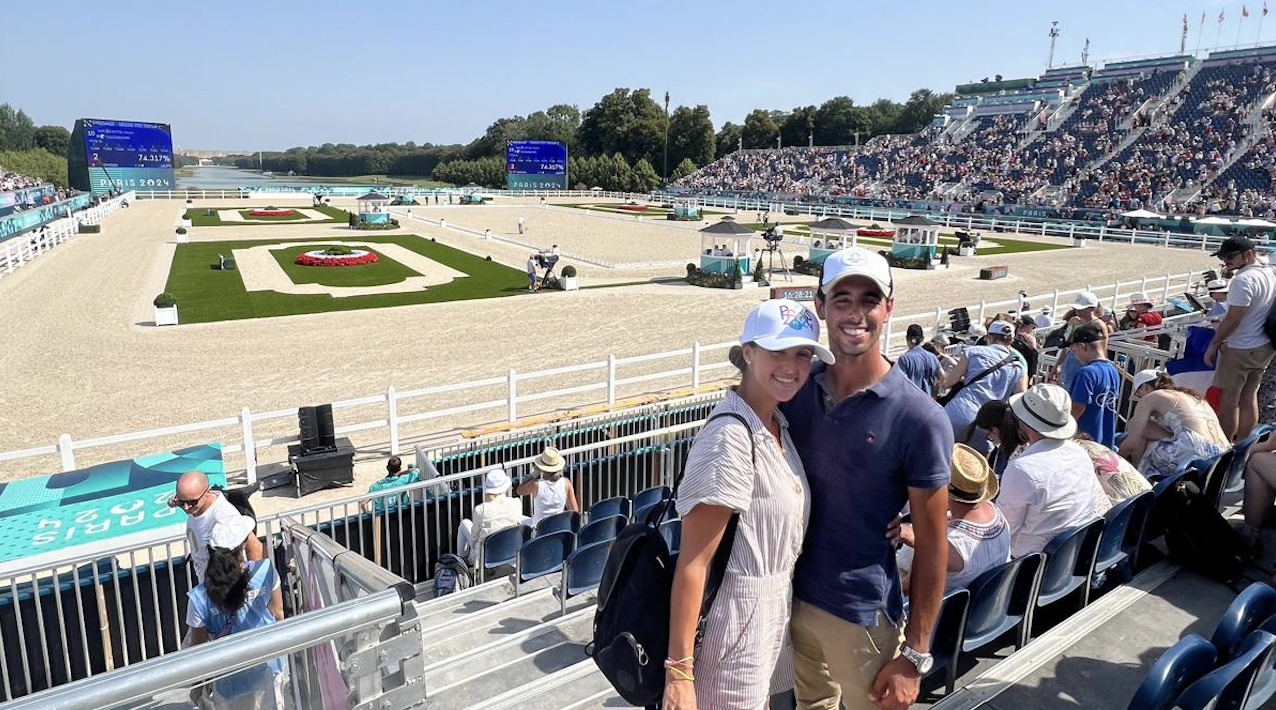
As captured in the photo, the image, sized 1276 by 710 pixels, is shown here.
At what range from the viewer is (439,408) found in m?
12.4

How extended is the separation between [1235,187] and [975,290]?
3219cm

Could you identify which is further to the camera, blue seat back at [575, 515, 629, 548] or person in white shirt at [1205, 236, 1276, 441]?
person in white shirt at [1205, 236, 1276, 441]

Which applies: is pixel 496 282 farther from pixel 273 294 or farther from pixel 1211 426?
pixel 1211 426

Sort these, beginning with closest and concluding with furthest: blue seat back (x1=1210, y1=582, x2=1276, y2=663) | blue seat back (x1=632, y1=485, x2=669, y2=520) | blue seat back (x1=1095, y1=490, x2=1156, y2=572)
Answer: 1. blue seat back (x1=1210, y1=582, x2=1276, y2=663)
2. blue seat back (x1=1095, y1=490, x2=1156, y2=572)
3. blue seat back (x1=632, y1=485, x2=669, y2=520)

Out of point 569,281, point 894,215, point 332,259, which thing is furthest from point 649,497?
point 894,215

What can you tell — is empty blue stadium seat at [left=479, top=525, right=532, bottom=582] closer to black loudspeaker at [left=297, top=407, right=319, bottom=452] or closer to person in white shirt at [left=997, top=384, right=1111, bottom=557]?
person in white shirt at [left=997, top=384, right=1111, bottom=557]

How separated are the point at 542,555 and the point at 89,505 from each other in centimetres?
516

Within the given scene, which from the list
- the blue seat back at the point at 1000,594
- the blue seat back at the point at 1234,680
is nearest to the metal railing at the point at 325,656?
the blue seat back at the point at 1234,680

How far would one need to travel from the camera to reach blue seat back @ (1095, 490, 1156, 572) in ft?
14.3

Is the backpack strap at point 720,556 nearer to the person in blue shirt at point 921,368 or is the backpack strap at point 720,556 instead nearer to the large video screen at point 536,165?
the person in blue shirt at point 921,368

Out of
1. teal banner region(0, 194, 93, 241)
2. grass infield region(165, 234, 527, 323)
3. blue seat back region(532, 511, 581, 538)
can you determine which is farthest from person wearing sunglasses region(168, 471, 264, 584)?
teal banner region(0, 194, 93, 241)

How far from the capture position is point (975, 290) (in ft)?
82.9

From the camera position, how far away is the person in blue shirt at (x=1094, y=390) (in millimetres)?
6062

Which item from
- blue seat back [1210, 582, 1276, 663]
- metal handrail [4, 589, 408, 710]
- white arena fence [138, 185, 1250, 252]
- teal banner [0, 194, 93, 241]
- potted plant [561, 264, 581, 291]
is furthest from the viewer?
white arena fence [138, 185, 1250, 252]
